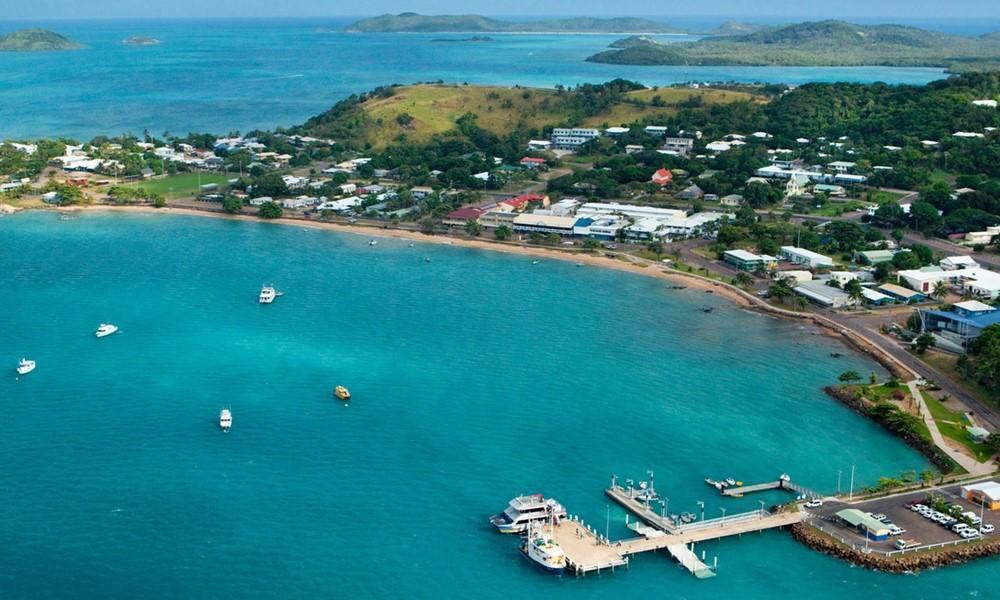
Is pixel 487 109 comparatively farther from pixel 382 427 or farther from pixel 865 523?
pixel 865 523

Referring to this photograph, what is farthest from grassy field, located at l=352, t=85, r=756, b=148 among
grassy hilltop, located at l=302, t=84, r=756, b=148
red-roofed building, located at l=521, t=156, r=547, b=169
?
red-roofed building, located at l=521, t=156, r=547, b=169

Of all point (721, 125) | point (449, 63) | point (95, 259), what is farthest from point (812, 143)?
point (449, 63)

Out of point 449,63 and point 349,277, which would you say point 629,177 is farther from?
point 449,63

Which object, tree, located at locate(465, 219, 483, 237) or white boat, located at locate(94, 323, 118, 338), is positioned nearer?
white boat, located at locate(94, 323, 118, 338)

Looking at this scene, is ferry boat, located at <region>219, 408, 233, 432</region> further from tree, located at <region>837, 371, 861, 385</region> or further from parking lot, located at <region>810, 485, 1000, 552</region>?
tree, located at <region>837, 371, 861, 385</region>

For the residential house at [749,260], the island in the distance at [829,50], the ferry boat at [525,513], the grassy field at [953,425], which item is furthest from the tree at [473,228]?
the island in the distance at [829,50]

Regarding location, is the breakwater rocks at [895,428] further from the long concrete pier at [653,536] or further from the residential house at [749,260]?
the residential house at [749,260]
